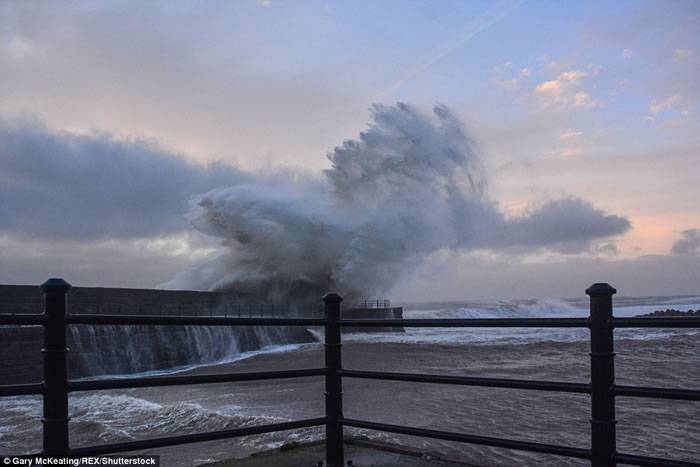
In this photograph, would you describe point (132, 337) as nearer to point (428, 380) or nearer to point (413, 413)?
point (413, 413)

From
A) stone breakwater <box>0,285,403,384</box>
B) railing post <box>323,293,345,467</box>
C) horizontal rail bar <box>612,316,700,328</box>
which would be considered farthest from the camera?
stone breakwater <box>0,285,403,384</box>

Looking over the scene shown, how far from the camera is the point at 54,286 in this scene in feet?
9.06

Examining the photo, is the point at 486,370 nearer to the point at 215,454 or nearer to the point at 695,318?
the point at 215,454

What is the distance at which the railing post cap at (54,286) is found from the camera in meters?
2.75

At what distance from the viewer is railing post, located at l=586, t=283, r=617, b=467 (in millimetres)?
2959

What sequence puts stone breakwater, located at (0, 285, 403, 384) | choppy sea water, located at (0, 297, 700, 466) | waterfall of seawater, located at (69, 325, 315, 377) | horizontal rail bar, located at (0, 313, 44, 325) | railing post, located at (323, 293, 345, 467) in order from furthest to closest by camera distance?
waterfall of seawater, located at (69, 325, 315, 377) → stone breakwater, located at (0, 285, 403, 384) → choppy sea water, located at (0, 297, 700, 466) → railing post, located at (323, 293, 345, 467) → horizontal rail bar, located at (0, 313, 44, 325)

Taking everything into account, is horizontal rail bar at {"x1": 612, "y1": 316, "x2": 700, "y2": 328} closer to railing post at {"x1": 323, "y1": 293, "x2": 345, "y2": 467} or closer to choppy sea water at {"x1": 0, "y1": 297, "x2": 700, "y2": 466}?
railing post at {"x1": 323, "y1": 293, "x2": 345, "y2": 467}

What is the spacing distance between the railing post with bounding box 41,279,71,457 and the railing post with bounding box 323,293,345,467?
1418 mm

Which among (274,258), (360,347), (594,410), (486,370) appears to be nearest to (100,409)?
(486,370)

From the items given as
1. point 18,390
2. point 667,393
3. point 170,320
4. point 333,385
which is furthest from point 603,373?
point 18,390

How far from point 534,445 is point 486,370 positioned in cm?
1391

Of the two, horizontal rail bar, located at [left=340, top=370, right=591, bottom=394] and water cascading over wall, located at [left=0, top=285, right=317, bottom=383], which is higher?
horizontal rail bar, located at [left=340, top=370, right=591, bottom=394]

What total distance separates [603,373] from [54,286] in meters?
2.38

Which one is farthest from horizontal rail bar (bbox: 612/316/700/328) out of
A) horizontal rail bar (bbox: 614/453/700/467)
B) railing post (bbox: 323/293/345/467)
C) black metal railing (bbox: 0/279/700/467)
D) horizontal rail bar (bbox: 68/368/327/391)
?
horizontal rail bar (bbox: 68/368/327/391)
